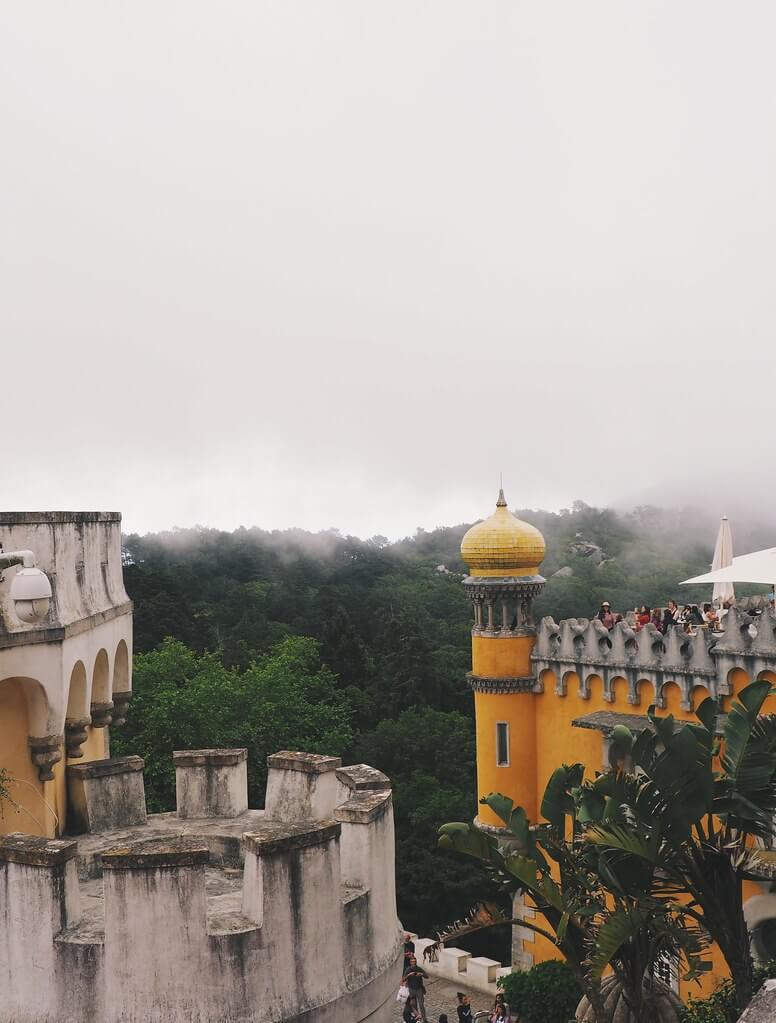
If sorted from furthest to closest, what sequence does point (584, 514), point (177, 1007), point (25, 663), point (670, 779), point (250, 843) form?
1. point (584, 514)
2. point (670, 779)
3. point (25, 663)
4. point (250, 843)
5. point (177, 1007)

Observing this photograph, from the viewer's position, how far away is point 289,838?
336 inches

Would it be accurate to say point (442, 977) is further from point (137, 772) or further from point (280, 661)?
point (280, 661)

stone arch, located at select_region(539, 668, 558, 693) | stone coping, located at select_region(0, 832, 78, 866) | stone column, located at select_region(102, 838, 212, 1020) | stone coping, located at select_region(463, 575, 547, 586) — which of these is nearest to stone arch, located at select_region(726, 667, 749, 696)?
stone arch, located at select_region(539, 668, 558, 693)

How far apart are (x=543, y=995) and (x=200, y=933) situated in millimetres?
14035

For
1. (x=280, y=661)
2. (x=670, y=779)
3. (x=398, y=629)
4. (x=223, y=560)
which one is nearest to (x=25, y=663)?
(x=670, y=779)

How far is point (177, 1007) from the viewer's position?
26.2 feet

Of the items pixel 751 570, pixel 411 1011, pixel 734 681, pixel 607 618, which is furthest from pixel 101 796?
pixel 607 618

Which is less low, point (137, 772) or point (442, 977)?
point (137, 772)

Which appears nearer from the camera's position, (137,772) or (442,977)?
(137,772)

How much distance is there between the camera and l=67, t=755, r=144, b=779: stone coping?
10844mm

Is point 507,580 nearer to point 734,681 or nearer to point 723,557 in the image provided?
point 734,681

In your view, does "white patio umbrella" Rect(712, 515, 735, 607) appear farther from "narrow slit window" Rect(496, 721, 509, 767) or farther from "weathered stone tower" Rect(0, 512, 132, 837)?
"weathered stone tower" Rect(0, 512, 132, 837)

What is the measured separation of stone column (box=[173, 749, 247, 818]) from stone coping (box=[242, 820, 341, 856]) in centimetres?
289

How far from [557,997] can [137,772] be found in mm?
12337
